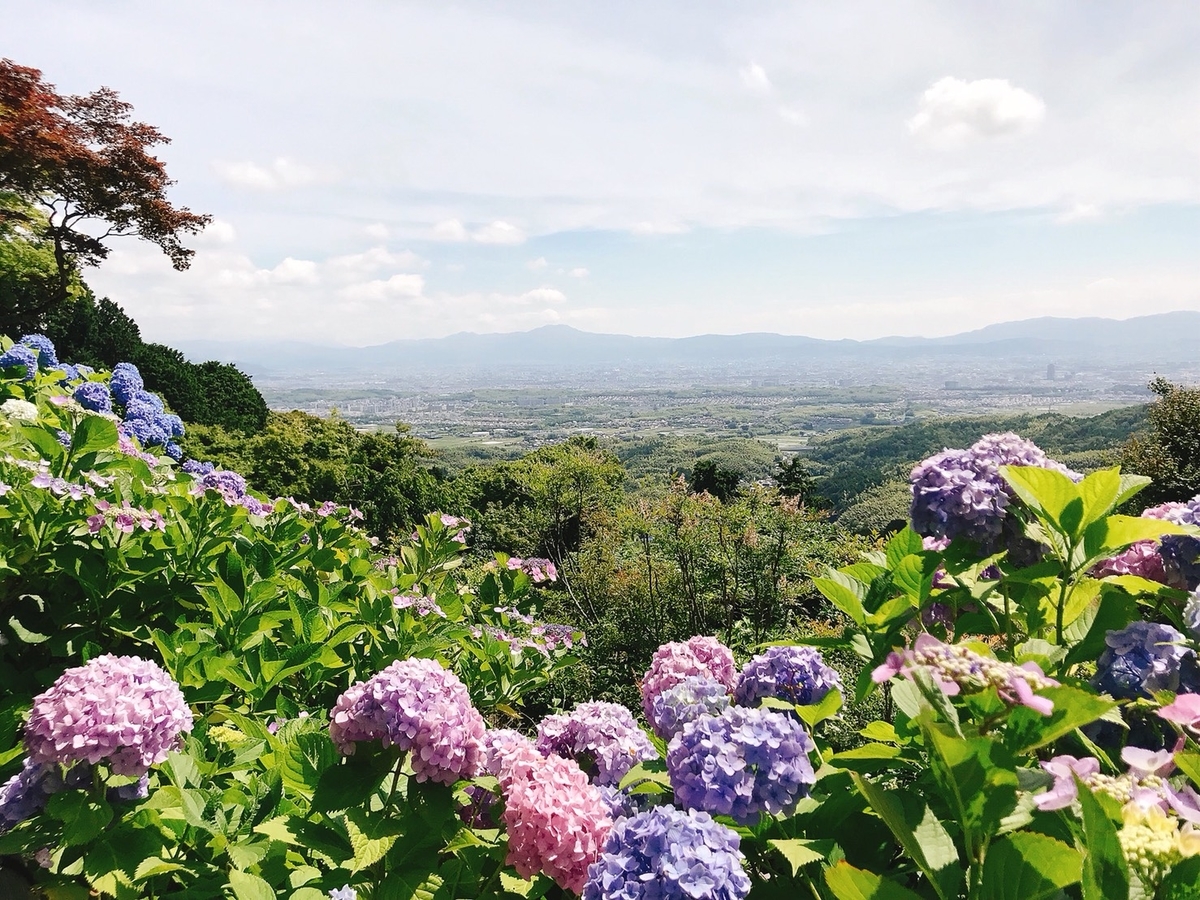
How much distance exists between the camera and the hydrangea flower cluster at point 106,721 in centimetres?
142

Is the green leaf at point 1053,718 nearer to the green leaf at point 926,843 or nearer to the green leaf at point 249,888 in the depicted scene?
the green leaf at point 926,843

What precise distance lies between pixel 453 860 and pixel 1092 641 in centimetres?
147

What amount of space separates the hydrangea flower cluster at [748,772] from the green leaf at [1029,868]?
0.37m

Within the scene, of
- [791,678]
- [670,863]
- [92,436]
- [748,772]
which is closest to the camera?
[670,863]

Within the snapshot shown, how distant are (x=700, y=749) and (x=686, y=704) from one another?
39cm

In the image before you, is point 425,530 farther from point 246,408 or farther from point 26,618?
point 246,408

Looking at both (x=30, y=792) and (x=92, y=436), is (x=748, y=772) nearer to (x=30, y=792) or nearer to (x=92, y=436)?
(x=30, y=792)

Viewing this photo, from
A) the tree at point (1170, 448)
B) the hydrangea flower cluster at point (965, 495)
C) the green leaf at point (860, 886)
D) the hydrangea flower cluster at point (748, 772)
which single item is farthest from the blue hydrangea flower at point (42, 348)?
the tree at point (1170, 448)

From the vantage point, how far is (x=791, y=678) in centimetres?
168

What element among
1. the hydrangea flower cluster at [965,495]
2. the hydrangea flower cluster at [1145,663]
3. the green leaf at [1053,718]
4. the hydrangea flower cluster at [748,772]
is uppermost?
the hydrangea flower cluster at [965,495]

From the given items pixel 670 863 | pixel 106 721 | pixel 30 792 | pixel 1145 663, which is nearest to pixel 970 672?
pixel 670 863

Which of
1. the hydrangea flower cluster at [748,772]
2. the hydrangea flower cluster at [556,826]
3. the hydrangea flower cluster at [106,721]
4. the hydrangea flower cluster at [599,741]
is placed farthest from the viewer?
the hydrangea flower cluster at [599,741]

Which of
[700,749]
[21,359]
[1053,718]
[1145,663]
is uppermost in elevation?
[21,359]

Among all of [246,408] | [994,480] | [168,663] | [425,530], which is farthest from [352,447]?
[994,480]
